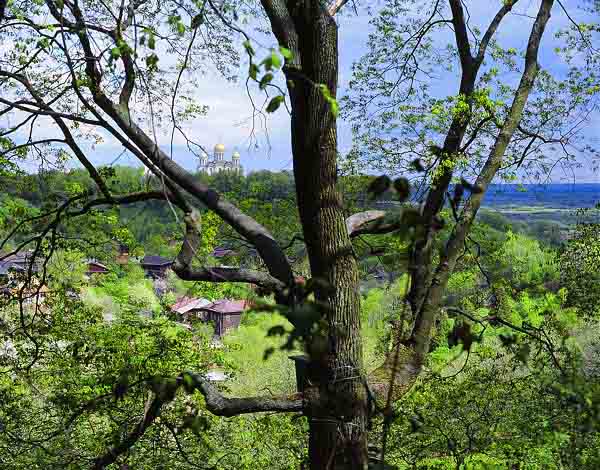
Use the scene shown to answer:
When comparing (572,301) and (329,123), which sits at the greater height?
(329,123)

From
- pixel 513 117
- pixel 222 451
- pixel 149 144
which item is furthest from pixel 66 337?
pixel 513 117

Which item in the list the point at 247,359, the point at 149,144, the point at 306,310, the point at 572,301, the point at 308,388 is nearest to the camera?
the point at 306,310

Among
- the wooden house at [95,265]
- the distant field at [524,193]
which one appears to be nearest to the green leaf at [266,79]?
the distant field at [524,193]

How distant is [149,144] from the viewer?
10.3 feet

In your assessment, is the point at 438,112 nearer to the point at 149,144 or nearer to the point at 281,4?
the point at 281,4

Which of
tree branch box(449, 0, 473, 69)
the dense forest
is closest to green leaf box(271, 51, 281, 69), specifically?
the dense forest

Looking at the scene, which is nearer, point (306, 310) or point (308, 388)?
point (306, 310)

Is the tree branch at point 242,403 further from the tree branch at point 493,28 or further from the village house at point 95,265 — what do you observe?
the village house at point 95,265

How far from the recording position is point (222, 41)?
4293mm

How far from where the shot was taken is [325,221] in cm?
280

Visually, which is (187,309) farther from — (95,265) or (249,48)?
(249,48)

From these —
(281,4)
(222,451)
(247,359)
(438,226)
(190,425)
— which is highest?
(281,4)

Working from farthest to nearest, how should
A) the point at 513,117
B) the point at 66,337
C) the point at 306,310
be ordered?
1. the point at 66,337
2. the point at 513,117
3. the point at 306,310

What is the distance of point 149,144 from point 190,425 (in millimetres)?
2177
